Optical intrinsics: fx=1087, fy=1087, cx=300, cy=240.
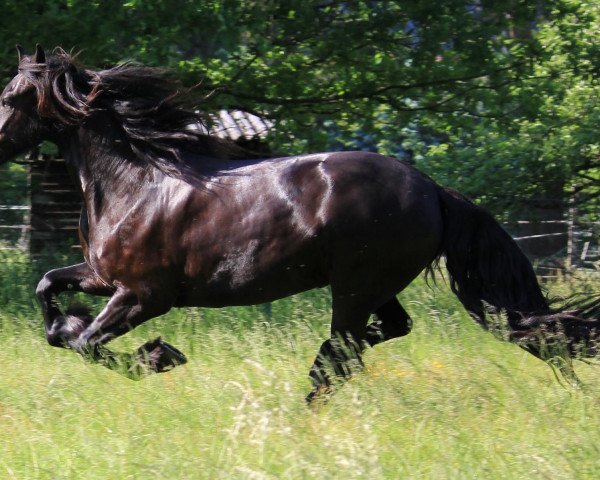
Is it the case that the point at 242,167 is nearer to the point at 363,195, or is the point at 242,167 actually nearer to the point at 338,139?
the point at 363,195

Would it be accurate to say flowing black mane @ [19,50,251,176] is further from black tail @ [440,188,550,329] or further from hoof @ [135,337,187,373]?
black tail @ [440,188,550,329]

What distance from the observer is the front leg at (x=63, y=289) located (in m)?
6.26

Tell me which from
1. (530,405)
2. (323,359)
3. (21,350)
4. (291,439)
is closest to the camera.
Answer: (291,439)

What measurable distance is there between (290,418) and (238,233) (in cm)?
139

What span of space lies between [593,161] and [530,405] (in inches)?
250

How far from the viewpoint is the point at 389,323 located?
653 cm

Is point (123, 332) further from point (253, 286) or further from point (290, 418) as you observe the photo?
point (290, 418)

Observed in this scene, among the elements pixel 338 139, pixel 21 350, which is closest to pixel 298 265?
pixel 21 350

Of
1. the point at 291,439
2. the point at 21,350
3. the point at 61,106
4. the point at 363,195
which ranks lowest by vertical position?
the point at 21,350

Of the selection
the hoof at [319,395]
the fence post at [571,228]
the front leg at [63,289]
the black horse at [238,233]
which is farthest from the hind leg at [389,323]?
the fence post at [571,228]

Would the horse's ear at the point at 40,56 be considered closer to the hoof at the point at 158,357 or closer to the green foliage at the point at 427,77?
the hoof at the point at 158,357

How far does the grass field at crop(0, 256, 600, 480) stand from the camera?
438 centimetres

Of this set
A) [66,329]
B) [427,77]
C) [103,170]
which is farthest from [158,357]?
[427,77]

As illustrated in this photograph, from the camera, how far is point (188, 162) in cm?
636
